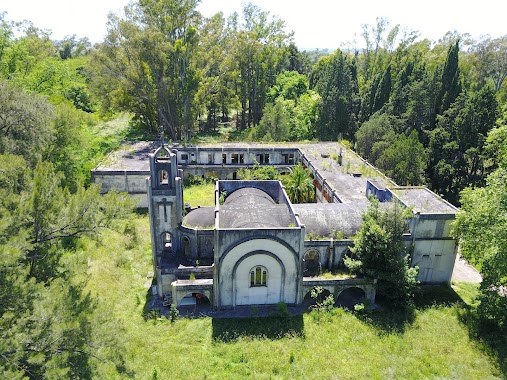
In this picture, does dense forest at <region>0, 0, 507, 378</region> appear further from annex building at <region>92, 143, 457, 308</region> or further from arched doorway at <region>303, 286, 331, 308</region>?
arched doorway at <region>303, 286, 331, 308</region>

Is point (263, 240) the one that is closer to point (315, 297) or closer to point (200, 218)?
point (315, 297)

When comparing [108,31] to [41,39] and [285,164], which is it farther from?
[285,164]

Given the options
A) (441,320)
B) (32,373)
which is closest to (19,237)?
(32,373)

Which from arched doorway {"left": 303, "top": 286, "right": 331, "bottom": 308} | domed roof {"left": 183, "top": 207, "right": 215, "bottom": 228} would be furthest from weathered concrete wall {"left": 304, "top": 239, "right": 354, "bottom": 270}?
domed roof {"left": 183, "top": 207, "right": 215, "bottom": 228}

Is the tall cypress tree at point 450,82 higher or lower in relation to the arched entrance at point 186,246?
higher

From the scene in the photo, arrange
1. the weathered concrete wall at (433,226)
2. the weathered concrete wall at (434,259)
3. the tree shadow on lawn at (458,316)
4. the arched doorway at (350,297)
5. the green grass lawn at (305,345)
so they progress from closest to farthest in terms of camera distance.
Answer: the green grass lawn at (305,345), the tree shadow on lawn at (458,316), the arched doorway at (350,297), the weathered concrete wall at (433,226), the weathered concrete wall at (434,259)

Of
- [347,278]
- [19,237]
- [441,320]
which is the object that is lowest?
[441,320]

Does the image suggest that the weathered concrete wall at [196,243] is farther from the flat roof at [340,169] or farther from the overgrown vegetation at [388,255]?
the flat roof at [340,169]

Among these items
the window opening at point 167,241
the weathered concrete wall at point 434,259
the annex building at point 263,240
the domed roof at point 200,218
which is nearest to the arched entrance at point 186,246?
the annex building at point 263,240
